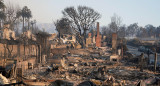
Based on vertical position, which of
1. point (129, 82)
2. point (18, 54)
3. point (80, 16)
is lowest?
point (129, 82)

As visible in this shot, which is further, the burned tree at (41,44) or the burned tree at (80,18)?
the burned tree at (80,18)

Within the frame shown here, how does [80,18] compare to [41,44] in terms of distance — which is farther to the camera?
[80,18]

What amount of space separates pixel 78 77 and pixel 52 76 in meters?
1.66

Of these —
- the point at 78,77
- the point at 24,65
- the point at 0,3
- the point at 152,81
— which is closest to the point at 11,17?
the point at 0,3

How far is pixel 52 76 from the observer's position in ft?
33.3

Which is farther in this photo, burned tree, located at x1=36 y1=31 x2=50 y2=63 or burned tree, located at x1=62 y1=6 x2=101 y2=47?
burned tree, located at x1=62 y1=6 x2=101 y2=47

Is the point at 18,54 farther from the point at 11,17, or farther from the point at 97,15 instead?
the point at 11,17

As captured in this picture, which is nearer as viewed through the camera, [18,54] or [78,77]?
[78,77]

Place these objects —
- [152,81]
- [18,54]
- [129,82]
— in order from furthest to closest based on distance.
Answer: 1. [18,54]
2. [129,82]
3. [152,81]

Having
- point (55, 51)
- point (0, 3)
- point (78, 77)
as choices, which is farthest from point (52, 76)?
point (0, 3)

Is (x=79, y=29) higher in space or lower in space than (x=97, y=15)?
lower

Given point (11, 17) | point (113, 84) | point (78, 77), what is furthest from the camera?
point (11, 17)

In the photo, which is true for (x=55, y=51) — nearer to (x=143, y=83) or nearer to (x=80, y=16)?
(x=80, y=16)

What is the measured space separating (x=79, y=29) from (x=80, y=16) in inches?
101
